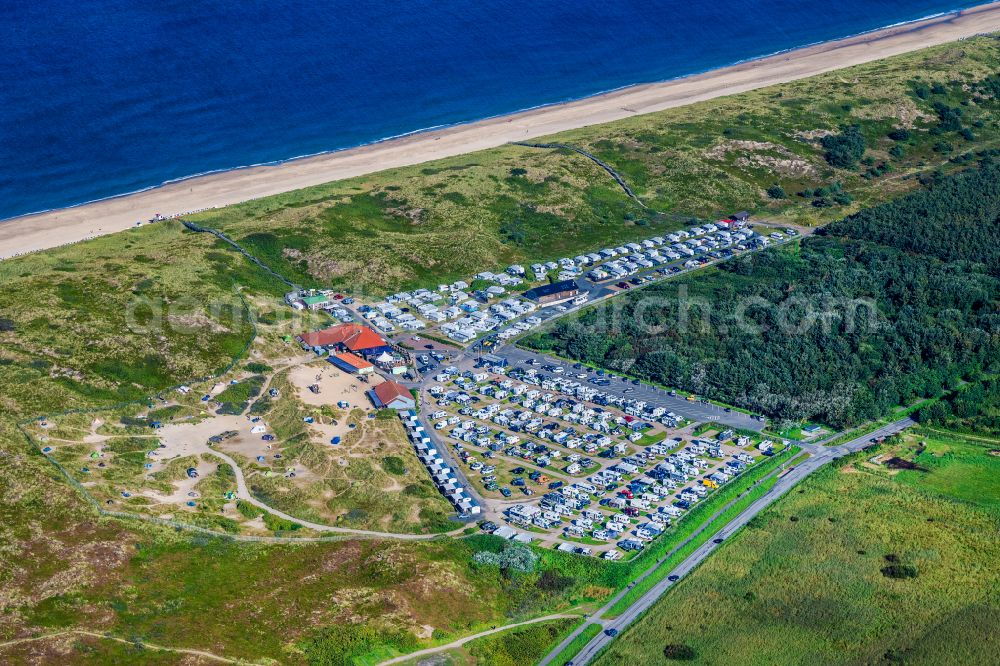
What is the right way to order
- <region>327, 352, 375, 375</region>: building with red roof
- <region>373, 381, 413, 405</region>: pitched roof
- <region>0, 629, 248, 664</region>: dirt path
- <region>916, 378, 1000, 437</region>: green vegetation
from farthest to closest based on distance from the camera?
<region>327, 352, 375, 375</region>: building with red roof < <region>373, 381, 413, 405</region>: pitched roof < <region>916, 378, 1000, 437</region>: green vegetation < <region>0, 629, 248, 664</region>: dirt path

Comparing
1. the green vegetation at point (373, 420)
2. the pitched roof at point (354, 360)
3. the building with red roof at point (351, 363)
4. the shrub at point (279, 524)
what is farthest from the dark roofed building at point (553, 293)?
the shrub at point (279, 524)

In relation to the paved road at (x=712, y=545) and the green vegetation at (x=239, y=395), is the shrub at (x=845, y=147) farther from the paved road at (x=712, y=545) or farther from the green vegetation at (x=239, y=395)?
the green vegetation at (x=239, y=395)

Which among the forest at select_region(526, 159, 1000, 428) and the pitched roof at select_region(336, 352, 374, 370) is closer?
the forest at select_region(526, 159, 1000, 428)

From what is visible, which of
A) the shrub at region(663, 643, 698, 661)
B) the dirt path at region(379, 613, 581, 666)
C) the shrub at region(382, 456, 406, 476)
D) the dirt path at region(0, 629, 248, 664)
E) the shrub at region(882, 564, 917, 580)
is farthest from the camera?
the shrub at region(382, 456, 406, 476)

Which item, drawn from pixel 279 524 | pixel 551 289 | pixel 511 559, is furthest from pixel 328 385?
pixel 511 559

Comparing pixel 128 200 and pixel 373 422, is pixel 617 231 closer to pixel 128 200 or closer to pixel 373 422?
pixel 373 422

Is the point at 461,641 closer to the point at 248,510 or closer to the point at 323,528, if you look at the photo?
the point at 323,528

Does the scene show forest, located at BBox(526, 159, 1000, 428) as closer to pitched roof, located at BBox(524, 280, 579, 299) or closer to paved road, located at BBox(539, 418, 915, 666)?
paved road, located at BBox(539, 418, 915, 666)

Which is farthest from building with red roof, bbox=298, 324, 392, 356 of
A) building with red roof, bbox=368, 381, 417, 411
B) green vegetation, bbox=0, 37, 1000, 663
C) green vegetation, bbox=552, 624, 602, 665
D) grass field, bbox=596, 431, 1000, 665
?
green vegetation, bbox=552, 624, 602, 665
